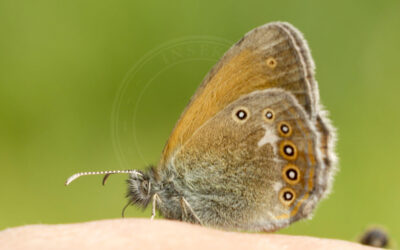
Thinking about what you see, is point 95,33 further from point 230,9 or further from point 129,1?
point 230,9

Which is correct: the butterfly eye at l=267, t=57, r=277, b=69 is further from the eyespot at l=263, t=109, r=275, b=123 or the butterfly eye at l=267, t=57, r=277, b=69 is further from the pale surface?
the pale surface

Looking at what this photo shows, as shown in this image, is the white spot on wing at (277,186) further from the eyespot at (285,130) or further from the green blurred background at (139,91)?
the green blurred background at (139,91)

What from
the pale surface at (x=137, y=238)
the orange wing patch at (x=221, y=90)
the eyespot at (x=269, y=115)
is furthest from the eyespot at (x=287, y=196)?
the pale surface at (x=137, y=238)

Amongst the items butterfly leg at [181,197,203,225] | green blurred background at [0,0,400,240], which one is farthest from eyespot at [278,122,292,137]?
green blurred background at [0,0,400,240]

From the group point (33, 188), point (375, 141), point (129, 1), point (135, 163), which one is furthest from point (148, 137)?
point (375, 141)

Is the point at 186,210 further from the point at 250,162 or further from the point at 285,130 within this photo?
the point at 285,130

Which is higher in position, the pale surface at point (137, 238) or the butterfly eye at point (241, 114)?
the butterfly eye at point (241, 114)
